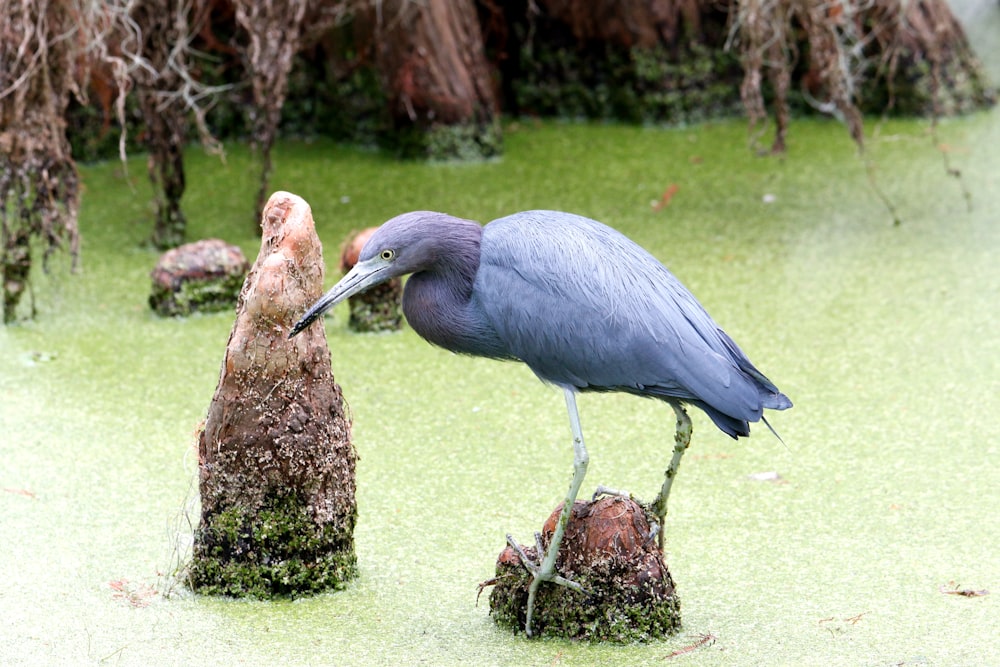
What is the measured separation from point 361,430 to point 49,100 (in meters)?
1.48

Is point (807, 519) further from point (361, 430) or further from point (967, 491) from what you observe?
point (361, 430)

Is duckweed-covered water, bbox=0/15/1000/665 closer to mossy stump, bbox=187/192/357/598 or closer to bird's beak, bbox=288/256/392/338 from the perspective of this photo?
mossy stump, bbox=187/192/357/598

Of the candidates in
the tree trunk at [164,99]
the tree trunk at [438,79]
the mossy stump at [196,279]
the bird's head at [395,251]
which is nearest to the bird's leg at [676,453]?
the bird's head at [395,251]

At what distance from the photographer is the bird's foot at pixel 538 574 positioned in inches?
105

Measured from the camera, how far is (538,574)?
2.68 m

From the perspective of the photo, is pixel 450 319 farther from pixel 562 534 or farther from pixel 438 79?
pixel 438 79

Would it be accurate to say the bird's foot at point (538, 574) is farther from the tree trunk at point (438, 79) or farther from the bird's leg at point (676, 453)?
the tree trunk at point (438, 79)

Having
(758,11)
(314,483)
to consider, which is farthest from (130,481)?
(758,11)

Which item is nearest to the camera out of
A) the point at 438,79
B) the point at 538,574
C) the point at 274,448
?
the point at 538,574

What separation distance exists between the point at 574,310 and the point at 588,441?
1.06 m

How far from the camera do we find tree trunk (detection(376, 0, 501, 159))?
5.76 meters

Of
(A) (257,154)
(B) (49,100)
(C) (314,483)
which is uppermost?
(B) (49,100)

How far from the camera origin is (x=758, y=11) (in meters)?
4.56

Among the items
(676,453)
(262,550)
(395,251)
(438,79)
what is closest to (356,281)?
(395,251)
